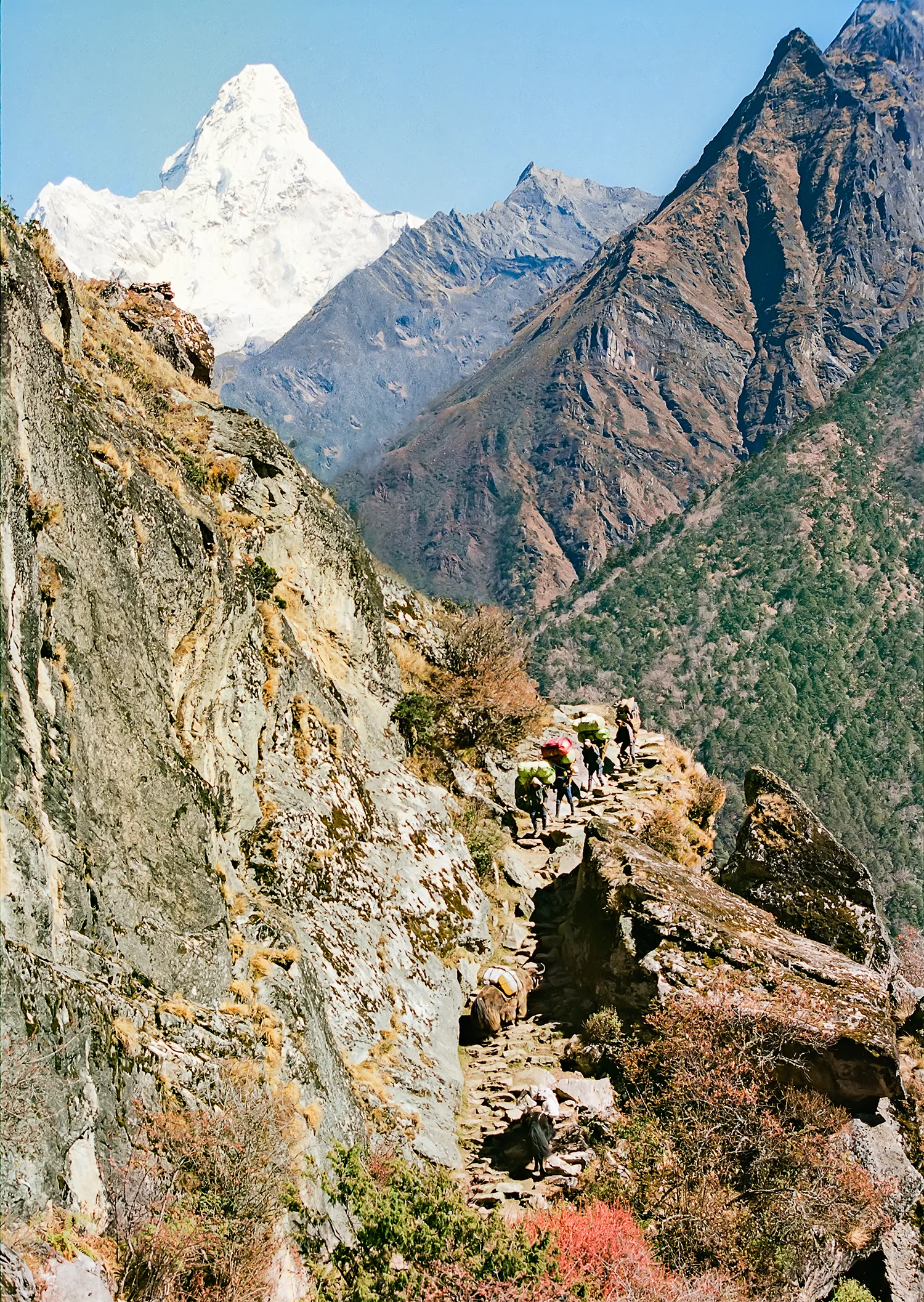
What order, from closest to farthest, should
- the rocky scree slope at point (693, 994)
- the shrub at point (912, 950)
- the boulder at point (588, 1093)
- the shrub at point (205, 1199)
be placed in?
1. the shrub at point (205, 1199)
2. the rocky scree slope at point (693, 994)
3. the boulder at point (588, 1093)
4. the shrub at point (912, 950)

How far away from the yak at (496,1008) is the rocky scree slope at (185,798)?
540mm

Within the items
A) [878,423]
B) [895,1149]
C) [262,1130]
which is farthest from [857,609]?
[262,1130]

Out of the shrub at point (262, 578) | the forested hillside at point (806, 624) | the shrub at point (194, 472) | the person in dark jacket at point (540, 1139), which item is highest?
the forested hillside at point (806, 624)

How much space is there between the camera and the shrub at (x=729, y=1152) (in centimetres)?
988

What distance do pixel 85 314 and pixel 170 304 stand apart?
6083mm

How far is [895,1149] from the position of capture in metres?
12.0

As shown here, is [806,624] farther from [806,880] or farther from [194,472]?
[194,472]

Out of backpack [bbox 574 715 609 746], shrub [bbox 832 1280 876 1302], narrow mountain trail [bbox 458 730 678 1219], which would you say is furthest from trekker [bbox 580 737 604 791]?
shrub [bbox 832 1280 876 1302]

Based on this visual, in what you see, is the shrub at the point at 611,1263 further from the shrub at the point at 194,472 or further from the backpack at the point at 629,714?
the backpack at the point at 629,714

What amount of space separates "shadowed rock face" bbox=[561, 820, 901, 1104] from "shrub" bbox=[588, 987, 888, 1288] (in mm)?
359

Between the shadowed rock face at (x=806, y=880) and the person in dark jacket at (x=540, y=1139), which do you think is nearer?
the person in dark jacket at (x=540, y=1139)

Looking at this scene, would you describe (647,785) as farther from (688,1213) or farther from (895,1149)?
(688,1213)

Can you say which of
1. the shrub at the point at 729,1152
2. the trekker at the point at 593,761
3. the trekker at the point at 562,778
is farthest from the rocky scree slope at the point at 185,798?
the trekker at the point at 593,761

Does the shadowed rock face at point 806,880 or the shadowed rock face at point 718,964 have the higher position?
the shadowed rock face at point 806,880
